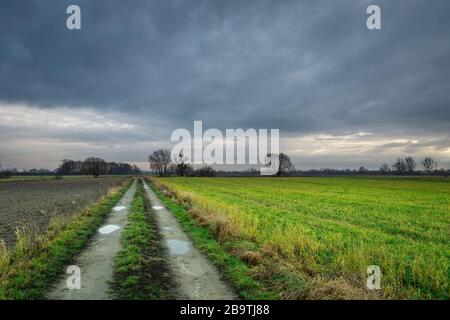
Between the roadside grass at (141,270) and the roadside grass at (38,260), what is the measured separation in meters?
1.54

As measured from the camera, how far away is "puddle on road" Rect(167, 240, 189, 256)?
11.1 meters

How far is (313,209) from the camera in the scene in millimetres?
25281

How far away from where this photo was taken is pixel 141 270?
871 centimetres

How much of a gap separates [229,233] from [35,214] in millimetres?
15714

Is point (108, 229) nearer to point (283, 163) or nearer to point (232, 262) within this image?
point (232, 262)

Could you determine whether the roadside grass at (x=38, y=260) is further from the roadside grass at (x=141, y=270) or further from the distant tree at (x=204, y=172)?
the distant tree at (x=204, y=172)

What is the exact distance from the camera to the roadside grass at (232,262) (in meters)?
7.25

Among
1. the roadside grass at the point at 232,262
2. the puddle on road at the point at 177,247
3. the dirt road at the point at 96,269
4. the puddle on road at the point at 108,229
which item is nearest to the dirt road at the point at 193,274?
the puddle on road at the point at 177,247

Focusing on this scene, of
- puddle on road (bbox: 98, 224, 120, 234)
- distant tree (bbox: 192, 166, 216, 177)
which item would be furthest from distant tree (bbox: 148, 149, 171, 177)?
puddle on road (bbox: 98, 224, 120, 234)

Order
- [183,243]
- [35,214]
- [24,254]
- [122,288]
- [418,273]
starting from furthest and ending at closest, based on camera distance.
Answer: [35,214] < [183,243] < [24,254] < [418,273] < [122,288]

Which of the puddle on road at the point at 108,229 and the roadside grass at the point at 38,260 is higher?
the roadside grass at the point at 38,260

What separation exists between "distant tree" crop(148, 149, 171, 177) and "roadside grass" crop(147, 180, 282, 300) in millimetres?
173636
